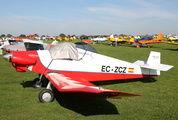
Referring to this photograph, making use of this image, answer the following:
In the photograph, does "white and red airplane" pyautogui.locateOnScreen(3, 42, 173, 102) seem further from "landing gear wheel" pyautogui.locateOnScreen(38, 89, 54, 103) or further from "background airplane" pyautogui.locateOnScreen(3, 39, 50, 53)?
"background airplane" pyautogui.locateOnScreen(3, 39, 50, 53)

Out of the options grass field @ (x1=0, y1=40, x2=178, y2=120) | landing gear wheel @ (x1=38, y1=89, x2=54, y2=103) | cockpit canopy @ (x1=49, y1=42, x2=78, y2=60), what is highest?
cockpit canopy @ (x1=49, y1=42, x2=78, y2=60)

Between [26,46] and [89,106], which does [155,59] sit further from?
[26,46]

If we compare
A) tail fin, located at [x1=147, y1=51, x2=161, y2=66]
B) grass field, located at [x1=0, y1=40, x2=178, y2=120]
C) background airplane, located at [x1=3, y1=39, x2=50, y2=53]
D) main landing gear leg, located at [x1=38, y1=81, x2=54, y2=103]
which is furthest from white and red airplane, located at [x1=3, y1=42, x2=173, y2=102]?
background airplane, located at [x1=3, y1=39, x2=50, y2=53]

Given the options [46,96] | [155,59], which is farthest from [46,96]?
[155,59]

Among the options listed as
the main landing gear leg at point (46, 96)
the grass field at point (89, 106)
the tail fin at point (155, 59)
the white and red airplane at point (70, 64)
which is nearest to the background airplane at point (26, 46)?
the grass field at point (89, 106)

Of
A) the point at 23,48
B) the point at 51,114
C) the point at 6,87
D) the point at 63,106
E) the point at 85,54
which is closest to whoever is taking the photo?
the point at 51,114

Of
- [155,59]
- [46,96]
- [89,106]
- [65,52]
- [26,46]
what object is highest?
[26,46]

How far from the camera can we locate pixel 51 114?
379cm

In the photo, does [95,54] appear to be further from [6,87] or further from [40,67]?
[6,87]

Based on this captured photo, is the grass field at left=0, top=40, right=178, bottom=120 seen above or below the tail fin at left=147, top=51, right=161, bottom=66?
below

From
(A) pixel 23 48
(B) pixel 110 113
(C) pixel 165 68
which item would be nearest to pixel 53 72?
(B) pixel 110 113

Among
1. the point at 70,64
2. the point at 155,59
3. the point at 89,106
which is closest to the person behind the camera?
the point at 89,106

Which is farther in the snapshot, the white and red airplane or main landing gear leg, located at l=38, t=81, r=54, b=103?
the white and red airplane

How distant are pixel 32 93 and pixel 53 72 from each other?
123 centimetres
